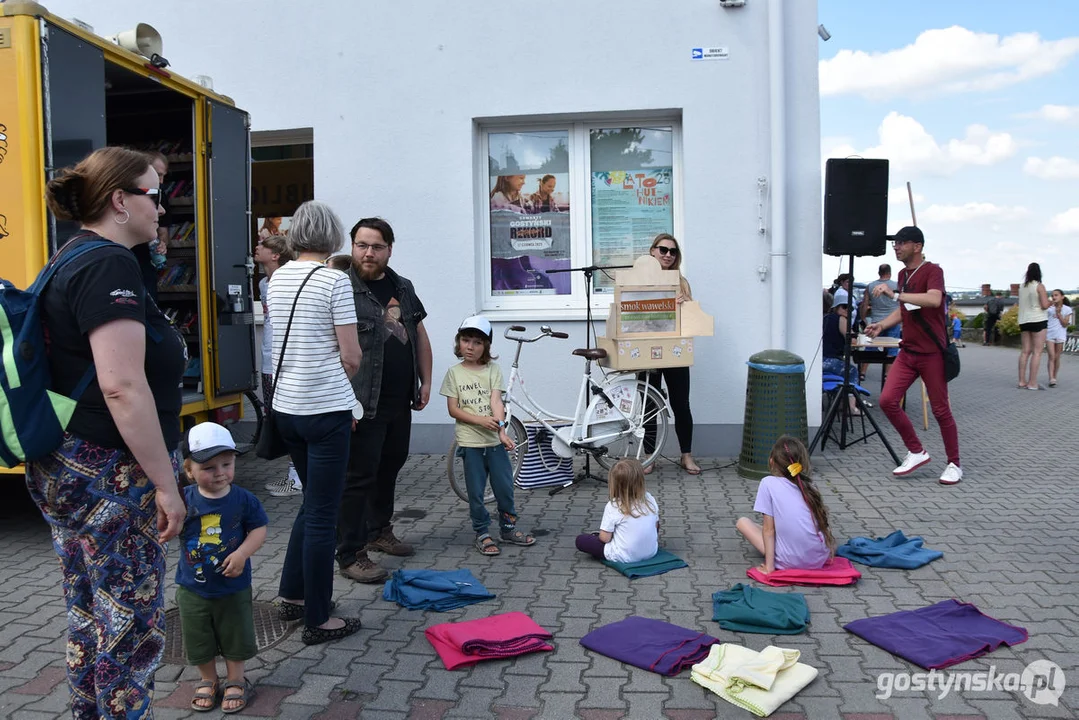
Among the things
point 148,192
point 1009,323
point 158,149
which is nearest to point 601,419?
point 158,149

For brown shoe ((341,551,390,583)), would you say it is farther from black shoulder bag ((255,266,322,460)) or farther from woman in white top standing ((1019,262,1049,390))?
woman in white top standing ((1019,262,1049,390))

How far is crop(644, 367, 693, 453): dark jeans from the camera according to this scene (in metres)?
7.66

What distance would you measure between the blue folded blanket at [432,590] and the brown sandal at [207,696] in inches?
46.8

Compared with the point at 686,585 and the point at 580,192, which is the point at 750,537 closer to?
the point at 686,585

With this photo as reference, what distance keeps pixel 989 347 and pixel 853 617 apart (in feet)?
75.7

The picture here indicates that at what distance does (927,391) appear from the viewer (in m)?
7.34

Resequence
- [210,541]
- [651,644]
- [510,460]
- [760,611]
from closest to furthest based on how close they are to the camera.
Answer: [210,541] → [651,644] → [760,611] → [510,460]

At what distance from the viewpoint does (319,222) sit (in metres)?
4.13

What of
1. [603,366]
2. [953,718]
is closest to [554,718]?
[953,718]

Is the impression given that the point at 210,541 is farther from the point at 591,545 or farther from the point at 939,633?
the point at 939,633

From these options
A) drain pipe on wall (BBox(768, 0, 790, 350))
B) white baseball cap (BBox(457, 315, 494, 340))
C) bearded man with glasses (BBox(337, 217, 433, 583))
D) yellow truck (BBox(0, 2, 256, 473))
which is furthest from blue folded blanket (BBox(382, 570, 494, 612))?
drain pipe on wall (BBox(768, 0, 790, 350))

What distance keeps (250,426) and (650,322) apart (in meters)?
4.09

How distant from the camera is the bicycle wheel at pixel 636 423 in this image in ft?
24.3

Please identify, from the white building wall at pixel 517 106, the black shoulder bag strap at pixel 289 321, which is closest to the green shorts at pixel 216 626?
the black shoulder bag strap at pixel 289 321
